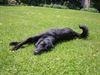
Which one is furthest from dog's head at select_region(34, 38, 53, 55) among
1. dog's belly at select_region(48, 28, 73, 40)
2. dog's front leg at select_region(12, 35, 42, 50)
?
dog's belly at select_region(48, 28, 73, 40)

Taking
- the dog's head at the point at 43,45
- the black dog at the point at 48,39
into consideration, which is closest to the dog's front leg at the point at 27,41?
the black dog at the point at 48,39

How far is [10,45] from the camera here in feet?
25.3

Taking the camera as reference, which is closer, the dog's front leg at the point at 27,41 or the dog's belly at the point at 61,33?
the dog's front leg at the point at 27,41

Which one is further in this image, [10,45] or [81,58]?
[10,45]

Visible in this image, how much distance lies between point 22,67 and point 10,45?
189 cm

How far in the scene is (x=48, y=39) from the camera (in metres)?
7.26

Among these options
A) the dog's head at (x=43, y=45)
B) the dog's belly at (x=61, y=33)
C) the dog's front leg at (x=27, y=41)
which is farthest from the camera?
the dog's belly at (x=61, y=33)

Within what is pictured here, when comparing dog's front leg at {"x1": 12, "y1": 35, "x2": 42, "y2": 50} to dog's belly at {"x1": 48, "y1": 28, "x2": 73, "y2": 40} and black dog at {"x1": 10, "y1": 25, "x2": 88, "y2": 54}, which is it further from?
dog's belly at {"x1": 48, "y1": 28, "x2": 73, "y2": 40}

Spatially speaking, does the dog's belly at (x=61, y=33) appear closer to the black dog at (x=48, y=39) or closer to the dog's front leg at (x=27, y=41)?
the black dog at (x=48, y=39)

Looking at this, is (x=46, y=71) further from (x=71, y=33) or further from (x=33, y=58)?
(x=71, y=33)

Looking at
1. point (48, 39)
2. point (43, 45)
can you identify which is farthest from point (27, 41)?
point (43, 45)

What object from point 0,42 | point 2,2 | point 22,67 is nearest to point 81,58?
point 22,67

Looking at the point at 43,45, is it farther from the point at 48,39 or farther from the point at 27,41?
the point at 27,41

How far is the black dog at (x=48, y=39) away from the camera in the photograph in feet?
22.8
